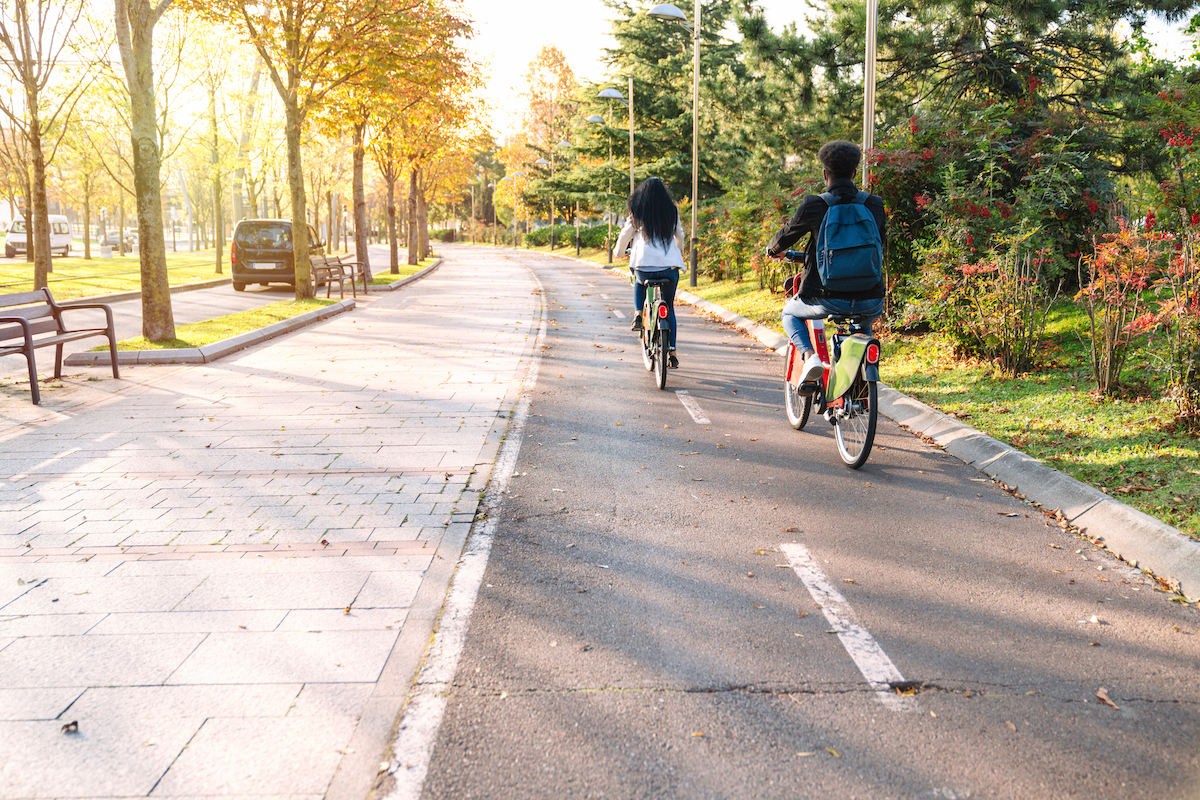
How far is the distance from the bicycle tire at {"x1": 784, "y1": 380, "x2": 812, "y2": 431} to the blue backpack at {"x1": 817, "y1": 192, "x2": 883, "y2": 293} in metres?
1.20

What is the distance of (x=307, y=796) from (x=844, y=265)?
493 centimetres

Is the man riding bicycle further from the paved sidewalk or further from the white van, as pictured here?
the white van

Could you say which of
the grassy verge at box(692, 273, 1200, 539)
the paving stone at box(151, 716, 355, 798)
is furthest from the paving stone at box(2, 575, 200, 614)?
the grassy verge at box(692, 273, 1200, 539)

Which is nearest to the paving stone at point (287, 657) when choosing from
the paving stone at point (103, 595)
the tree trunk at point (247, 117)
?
the paving stone at point (103, 595)

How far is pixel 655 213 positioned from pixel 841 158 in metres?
3.26

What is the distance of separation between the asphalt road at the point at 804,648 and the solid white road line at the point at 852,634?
13mm

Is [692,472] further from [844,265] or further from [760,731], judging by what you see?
[760,731]

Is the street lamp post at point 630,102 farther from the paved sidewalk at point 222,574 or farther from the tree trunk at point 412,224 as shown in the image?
the paved sidewalk at point 222,574

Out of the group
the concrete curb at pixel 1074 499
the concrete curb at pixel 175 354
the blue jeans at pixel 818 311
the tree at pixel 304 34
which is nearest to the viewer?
the concrete curb at pixel 1074 499

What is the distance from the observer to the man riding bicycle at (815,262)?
624 cm

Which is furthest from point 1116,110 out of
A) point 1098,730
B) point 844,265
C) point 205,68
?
point 205,68

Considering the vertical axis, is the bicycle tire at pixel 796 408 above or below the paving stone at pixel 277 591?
above

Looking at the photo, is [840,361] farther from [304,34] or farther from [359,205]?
[359,205]

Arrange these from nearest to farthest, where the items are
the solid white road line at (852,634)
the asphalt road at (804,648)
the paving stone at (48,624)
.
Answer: the asphalt road at (804,648) → the solid white road line at (852,634) → the paving stone at (48,624)
